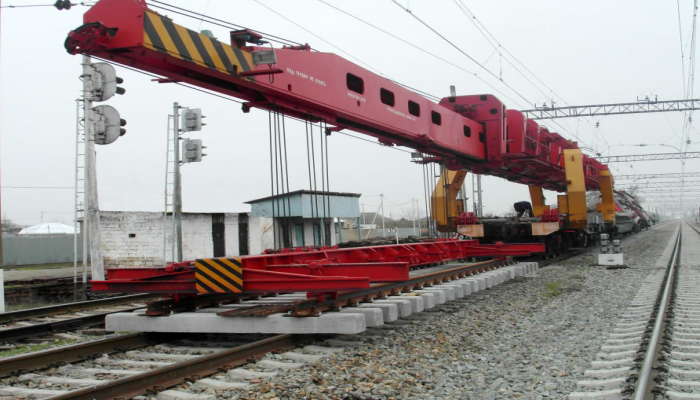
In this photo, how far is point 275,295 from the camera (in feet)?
27.4

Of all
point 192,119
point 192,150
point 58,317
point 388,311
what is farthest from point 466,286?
point 192,119

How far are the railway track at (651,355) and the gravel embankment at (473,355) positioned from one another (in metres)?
A: 0.15

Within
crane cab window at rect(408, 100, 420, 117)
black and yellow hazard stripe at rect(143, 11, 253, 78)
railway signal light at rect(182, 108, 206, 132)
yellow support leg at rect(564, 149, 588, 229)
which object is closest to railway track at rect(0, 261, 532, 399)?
black and yellow hazard stripe at rect(143, 11, 253, 78)

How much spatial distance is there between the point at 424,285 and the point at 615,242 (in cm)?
884

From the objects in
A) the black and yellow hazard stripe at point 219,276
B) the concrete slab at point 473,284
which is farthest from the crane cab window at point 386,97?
the black and yellow hazard stripe at point 219,276

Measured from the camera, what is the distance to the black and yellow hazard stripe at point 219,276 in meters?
6.10

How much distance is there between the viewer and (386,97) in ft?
30.2

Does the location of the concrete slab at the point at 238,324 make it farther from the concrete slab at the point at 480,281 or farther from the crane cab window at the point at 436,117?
the crane cab window at the point at 436,117

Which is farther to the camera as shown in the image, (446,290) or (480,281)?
(480,281)

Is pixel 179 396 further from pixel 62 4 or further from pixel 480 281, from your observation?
pixel 480 281

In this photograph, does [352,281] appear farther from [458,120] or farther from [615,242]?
[615,242]

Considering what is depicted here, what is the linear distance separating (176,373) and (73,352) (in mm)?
1604

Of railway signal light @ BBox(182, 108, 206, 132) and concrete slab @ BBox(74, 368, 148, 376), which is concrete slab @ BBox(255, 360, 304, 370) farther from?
railway signal light @ BBox(182, 108, 206, 132)

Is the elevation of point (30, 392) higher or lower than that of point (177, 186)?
lower
